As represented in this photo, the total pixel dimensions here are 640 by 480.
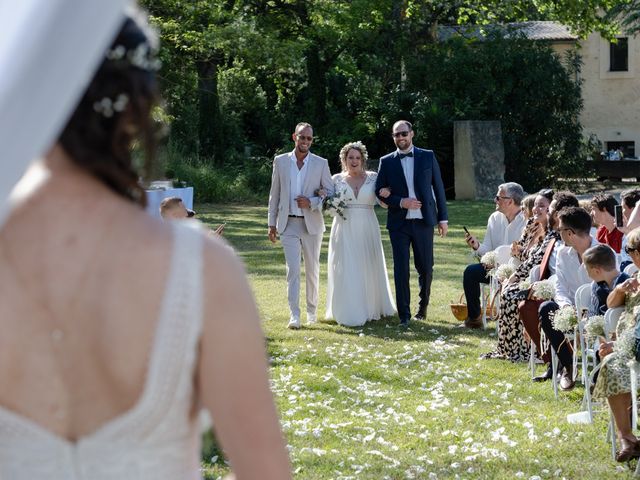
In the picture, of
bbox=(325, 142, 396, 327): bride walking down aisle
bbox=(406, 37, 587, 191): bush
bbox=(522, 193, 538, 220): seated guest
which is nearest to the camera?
bbox=(522, 193, 538, 220): seated guest

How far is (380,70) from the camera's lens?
3553cm

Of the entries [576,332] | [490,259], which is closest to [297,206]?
[490,259]

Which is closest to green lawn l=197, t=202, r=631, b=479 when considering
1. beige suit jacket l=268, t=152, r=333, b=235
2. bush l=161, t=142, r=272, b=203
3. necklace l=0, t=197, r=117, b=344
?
beige suit jacket l=268, t=152, r=333, b=235

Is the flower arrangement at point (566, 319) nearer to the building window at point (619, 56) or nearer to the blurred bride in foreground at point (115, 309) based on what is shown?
the blurred bride in foreground at point (115, 309)

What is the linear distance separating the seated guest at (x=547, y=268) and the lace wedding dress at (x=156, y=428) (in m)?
8.19

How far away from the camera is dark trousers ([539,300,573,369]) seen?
364 inches

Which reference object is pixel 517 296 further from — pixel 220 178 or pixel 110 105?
pixel 220 178

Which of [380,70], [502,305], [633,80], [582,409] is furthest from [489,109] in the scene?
[582,409]

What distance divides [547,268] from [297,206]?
380 cm

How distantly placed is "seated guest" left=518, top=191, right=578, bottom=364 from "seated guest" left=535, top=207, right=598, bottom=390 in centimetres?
45

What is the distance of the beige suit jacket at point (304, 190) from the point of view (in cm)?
1280

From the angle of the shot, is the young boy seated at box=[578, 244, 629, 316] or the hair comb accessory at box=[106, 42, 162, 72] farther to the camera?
the young boy seated at box=[578, 244, 629, 316]

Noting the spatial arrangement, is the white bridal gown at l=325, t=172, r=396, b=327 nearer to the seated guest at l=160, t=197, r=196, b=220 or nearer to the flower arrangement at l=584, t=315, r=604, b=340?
the seated guest at l=160, t=197, r=196, b=220

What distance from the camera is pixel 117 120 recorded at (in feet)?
5.51
